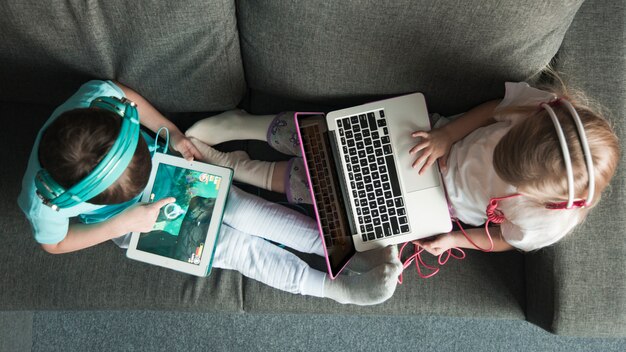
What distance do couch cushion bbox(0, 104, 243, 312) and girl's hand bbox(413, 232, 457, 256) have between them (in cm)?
56

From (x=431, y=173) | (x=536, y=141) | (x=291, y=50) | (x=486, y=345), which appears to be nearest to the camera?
(x=536, y=141)

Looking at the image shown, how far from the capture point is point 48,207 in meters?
1.03

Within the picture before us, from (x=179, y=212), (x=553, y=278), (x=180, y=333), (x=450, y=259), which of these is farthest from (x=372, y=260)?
(x=180, y=333)

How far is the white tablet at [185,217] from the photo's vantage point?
1.23 metres

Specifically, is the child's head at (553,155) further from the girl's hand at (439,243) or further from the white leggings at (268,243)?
the white leggings at (268,243)

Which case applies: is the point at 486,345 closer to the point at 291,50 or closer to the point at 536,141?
the point at 536,141

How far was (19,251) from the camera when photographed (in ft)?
4.19

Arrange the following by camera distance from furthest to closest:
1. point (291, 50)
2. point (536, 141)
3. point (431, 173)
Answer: point (431, 173) → point (291, 50) → point (536, 141)

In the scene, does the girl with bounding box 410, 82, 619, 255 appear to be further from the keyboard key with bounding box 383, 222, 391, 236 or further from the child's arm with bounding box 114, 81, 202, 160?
the child's arm with bounding box 114, 81, 202, 160

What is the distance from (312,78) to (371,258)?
0.53 meters

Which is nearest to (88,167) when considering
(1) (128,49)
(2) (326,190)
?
(1) (128,49)

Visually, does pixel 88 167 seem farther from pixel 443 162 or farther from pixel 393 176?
pixel 443 162

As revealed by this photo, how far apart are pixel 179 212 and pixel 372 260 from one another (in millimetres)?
566

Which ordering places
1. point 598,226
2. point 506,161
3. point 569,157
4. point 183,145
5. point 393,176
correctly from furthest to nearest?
point 183,145 → point 393,176 → point 598,226 → point 506,161 → point 569,157
